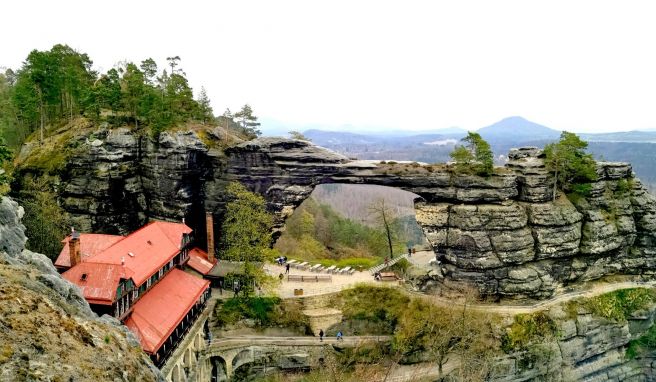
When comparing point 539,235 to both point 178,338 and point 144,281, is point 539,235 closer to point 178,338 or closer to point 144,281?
point 178,338

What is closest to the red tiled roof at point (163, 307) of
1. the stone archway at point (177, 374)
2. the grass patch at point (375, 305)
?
the stone archway at point (177, 374)

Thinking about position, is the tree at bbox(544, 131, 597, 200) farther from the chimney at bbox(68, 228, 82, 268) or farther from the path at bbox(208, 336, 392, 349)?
the chimney at bbox(68, 228, 82, 268)

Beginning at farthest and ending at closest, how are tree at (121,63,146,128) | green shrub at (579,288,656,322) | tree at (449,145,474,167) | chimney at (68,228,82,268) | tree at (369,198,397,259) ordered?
tree at (369,198,397,259) → tree at (121,63,146,128) → tree at (449,145,474,167) → green shrub at (579,288,656,322) → chimney at (68,228,82,268)

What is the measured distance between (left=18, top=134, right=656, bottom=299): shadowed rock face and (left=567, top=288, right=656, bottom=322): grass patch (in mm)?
1996

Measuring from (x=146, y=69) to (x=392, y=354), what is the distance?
112ft

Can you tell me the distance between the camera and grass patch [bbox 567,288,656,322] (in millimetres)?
35781

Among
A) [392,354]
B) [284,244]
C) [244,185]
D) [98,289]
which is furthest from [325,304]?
[284,244]

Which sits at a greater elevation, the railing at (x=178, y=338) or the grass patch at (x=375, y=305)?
the railing at (x=178, y=338)

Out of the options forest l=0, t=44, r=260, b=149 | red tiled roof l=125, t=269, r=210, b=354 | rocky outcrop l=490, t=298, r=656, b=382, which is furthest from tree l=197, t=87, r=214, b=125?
rocky outcrop l=490, t=298, r=656, b=382

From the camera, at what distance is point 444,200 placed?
37625mm

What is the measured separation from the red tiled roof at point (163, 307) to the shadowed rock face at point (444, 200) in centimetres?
936

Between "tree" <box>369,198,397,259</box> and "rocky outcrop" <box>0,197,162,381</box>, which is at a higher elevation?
"rocky outcrop" <box>0,197,162,381</box>

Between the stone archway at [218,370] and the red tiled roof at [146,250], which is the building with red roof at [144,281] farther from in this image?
the stone archway at [218,370]

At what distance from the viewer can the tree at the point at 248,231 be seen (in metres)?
35.4
